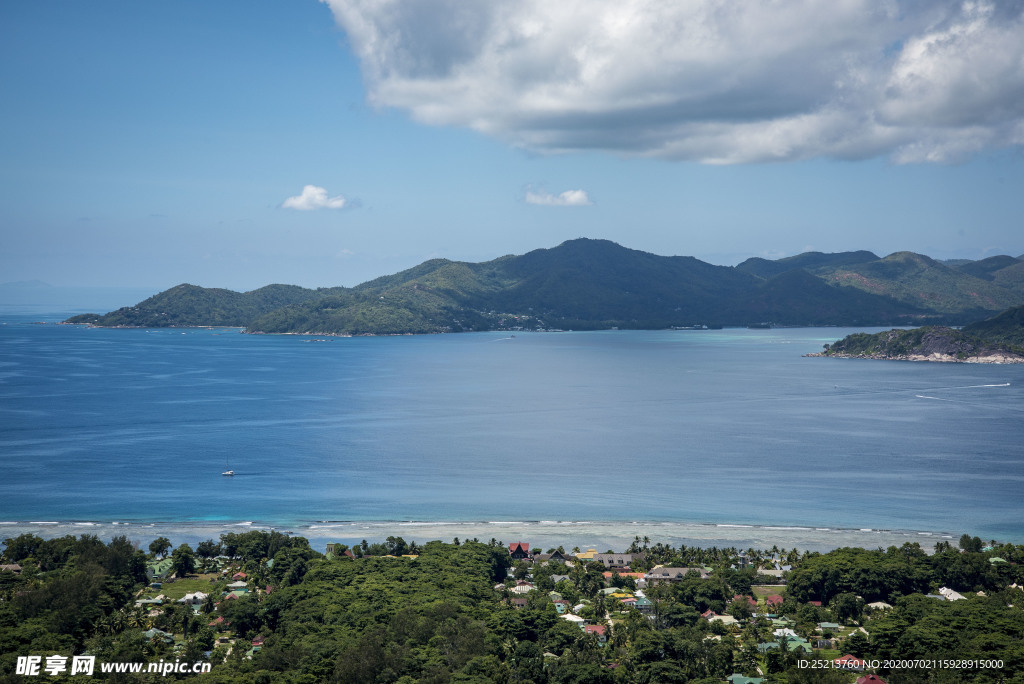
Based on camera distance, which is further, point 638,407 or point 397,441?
point 638,407

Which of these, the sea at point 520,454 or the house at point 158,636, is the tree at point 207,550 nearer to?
the sea at point 520,454

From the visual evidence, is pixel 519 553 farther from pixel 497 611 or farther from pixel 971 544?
pixel 971 544

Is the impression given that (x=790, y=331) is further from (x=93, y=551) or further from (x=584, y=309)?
(x=93, y=551)

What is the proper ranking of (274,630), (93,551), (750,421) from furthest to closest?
1. (750,421)
2. (93,551)
3. (274,630)

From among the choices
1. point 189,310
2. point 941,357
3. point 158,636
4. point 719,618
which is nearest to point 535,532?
point 719,618

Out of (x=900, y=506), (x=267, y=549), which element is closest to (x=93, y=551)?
(x=267, y=549)
